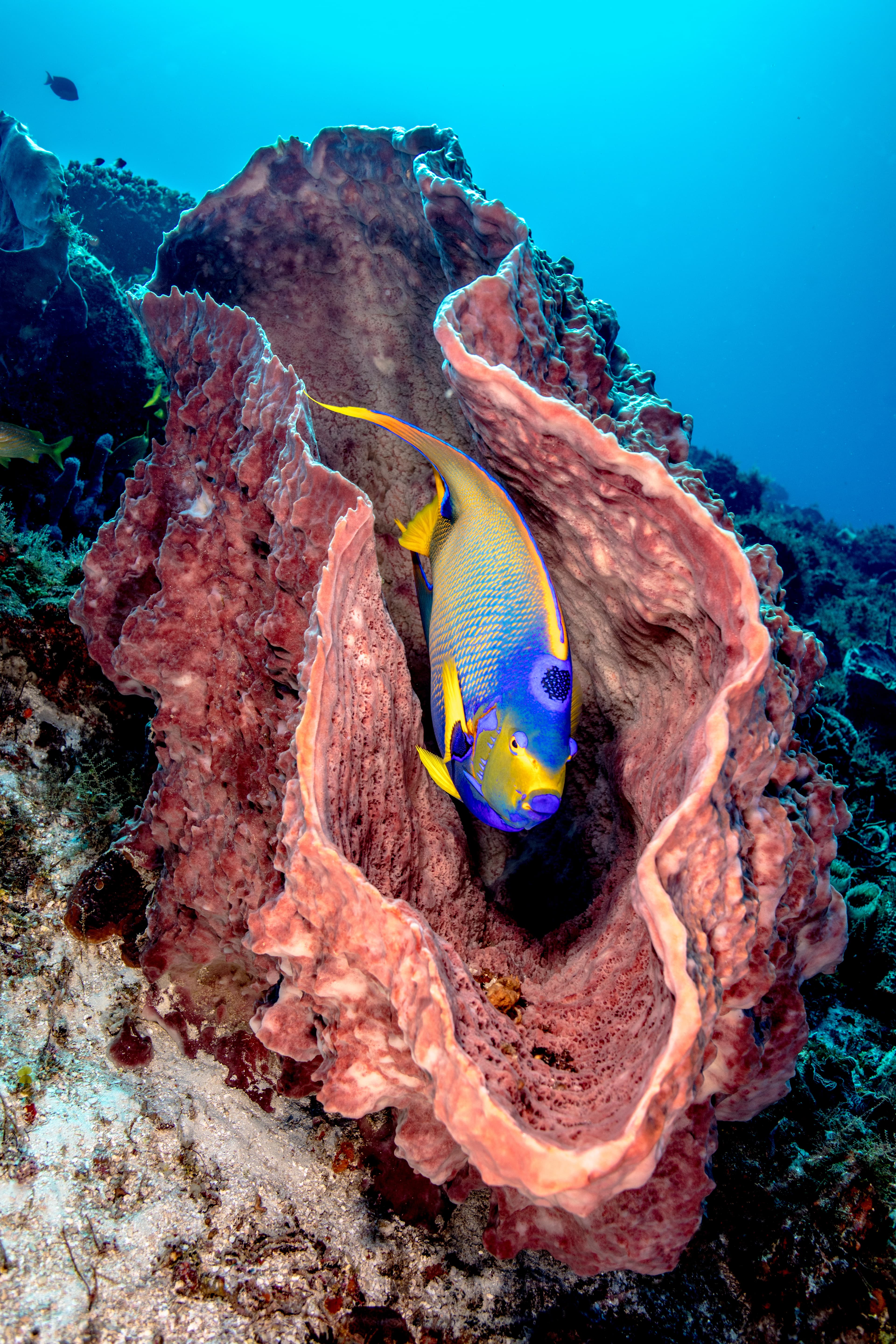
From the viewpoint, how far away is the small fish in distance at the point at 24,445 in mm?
3828

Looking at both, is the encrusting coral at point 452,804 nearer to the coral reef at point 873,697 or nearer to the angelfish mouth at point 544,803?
the angelfish mouth at point 544,803

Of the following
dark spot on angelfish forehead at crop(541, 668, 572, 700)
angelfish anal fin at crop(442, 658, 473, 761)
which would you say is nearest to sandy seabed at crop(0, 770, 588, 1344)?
angelfish anal fin at crop(442, 658, 473, 761)

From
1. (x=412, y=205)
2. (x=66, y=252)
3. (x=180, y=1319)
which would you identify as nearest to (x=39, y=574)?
(x=412, y=205)

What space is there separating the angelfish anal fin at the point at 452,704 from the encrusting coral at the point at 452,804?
22 centimetres

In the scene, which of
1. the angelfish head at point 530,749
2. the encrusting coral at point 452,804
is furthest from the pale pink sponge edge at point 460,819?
the angelfish head at point 530,749

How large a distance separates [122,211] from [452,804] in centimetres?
1222

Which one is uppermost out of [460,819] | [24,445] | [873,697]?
[873,697]

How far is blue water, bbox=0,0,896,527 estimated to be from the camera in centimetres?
8719

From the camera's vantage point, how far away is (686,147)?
360ft

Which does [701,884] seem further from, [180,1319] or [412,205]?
[412,205]

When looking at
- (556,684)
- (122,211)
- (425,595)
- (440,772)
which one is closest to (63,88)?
(122,211)

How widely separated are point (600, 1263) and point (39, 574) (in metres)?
3.06

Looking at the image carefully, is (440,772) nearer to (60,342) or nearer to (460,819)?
(460,819)

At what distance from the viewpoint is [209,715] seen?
1924 millimetres
